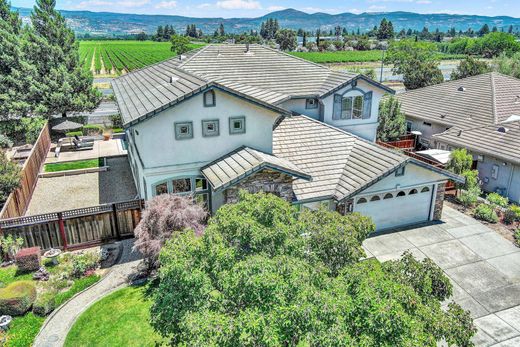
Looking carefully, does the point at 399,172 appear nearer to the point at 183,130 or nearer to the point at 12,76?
the point at 183,130

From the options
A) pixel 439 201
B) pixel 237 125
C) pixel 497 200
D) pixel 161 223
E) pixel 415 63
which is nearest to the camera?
pixel 161 223

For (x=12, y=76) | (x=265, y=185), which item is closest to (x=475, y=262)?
(x=265, y=185)

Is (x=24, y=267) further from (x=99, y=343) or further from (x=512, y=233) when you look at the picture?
(x=512, y=233)

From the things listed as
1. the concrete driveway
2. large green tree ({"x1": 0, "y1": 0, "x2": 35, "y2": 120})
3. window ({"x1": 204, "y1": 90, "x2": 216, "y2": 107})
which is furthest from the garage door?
large green tree ({"x1": 0, "y1": 0, "x2": 35, "y2": 120})

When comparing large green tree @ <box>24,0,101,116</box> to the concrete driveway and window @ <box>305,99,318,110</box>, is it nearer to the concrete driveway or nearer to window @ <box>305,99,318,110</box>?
window @ <box>305,99,318,110</box>

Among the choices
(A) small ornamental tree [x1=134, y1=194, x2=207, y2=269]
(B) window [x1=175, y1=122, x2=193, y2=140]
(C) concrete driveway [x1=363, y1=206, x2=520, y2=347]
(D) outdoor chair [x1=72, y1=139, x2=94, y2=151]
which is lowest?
(C) concrete driveway [x1=363, y1=206, x2=520, y2=347]

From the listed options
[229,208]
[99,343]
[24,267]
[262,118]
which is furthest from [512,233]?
[24,267]

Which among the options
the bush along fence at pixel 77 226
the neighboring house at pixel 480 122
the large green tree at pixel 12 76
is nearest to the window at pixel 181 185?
the bush along fence at pixel 77 226
